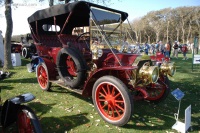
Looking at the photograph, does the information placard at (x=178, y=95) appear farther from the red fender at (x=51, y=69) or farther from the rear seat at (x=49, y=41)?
the rear seat at (x=49, y=41)

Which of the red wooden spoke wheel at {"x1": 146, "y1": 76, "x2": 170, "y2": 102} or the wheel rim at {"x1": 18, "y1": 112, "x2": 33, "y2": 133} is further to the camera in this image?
the red wooden spoke wheel at {"x1": 146, "y1": 76, "x2": 170, "y2": 102}

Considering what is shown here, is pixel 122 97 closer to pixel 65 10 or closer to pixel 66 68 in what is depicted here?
pixel 66 68

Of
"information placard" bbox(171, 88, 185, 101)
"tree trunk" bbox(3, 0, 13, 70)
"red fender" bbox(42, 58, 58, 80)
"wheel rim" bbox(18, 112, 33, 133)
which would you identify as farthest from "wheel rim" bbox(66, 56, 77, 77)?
"tree trunk" bbox(3, 0, 13, 70)

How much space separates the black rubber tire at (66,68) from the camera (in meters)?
3.73

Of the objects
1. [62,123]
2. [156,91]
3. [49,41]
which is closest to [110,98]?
[62,123]

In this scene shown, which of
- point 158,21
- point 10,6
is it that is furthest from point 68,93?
point 158,21

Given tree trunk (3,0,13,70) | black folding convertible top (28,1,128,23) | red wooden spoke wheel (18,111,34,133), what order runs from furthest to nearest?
tree trunk (3,0,13,70) < black folding convertible top (28,1,128,23) < red wooden spoke wheel (18,111,34,133)

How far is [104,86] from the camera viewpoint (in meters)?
3.26

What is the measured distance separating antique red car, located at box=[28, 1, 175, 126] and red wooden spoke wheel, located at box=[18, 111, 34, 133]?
1339 mm

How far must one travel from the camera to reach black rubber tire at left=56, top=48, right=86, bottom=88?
3727 millimetres

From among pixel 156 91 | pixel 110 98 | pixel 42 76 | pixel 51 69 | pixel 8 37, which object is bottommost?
pixel 156 91

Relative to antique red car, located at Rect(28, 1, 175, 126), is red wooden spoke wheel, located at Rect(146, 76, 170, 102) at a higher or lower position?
lower

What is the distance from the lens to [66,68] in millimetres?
4488

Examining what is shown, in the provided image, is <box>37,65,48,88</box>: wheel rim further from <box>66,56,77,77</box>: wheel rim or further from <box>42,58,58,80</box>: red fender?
<box>66,56,77,77</box>: wheel rim
